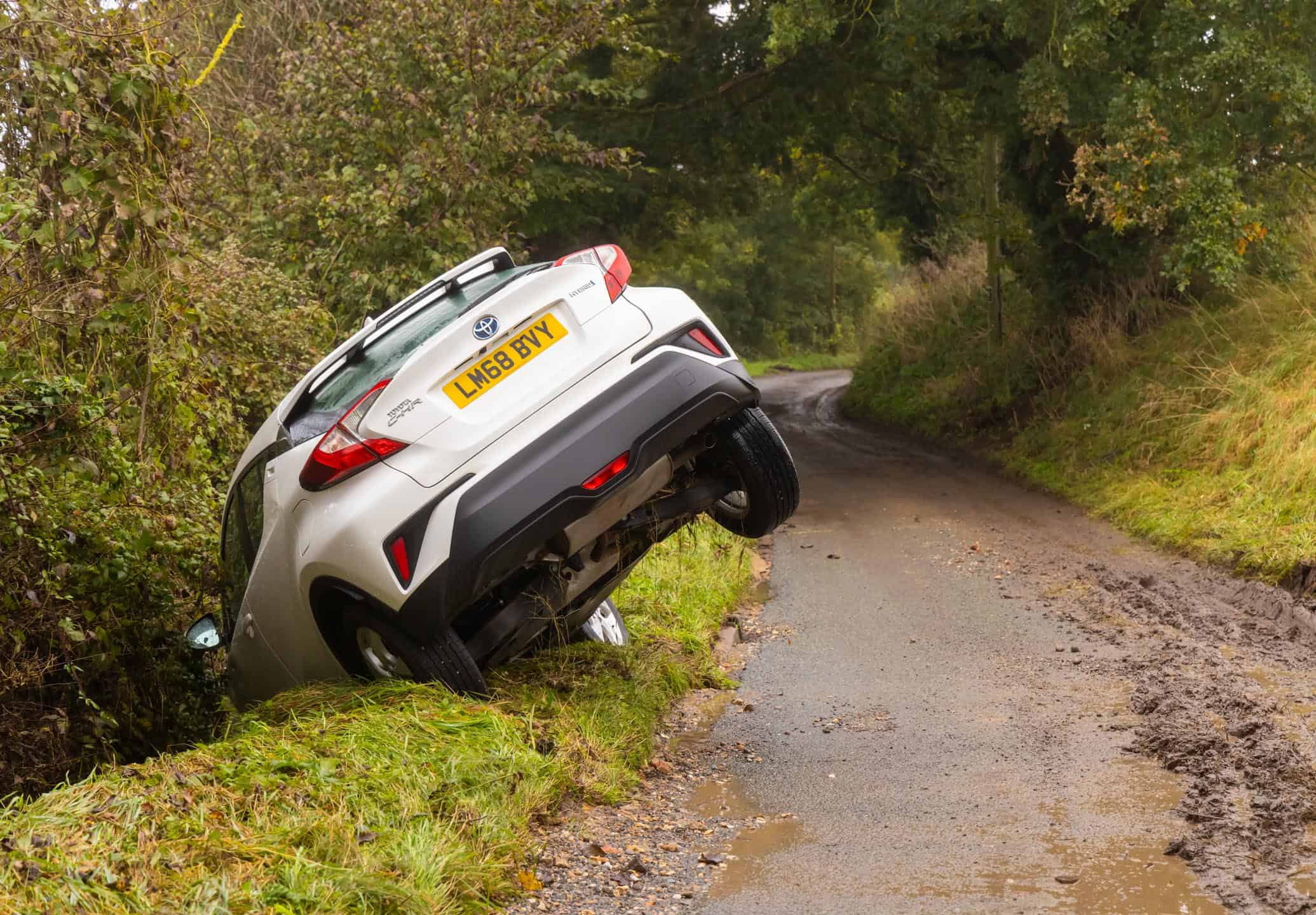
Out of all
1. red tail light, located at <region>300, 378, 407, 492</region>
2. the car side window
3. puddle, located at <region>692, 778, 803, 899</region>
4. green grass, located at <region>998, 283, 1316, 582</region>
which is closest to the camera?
puddle, located at <region>692, 778, 803, 899</region>

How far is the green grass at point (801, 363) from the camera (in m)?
43.1

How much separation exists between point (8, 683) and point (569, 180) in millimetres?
13373

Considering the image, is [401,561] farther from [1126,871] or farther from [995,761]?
[1126,871]

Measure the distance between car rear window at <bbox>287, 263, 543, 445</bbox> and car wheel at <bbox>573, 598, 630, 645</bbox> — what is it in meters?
1.89

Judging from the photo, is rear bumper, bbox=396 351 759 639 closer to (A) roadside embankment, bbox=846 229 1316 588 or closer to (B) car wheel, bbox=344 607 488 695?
(B) car wheel, bbox=344 607 488 695

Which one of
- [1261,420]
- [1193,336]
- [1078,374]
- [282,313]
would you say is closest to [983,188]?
[1078,374]

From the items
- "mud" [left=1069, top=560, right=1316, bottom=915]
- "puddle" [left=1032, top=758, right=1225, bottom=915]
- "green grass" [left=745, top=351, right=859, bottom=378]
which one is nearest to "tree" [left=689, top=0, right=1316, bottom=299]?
"mud" [left=1069, top=560, right=1316, bottom=915]

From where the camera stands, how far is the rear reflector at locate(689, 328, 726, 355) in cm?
553

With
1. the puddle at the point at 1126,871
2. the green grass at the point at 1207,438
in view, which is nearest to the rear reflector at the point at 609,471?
the puddle at the point at 1126,871

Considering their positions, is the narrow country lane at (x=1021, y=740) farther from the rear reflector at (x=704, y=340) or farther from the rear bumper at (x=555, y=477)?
the rear reflector at (x=704, y=340)

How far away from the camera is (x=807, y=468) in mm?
16984

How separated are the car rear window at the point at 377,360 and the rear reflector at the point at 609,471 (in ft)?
3.02

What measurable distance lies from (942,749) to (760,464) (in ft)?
4.91

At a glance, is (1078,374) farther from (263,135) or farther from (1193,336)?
(263,135)
